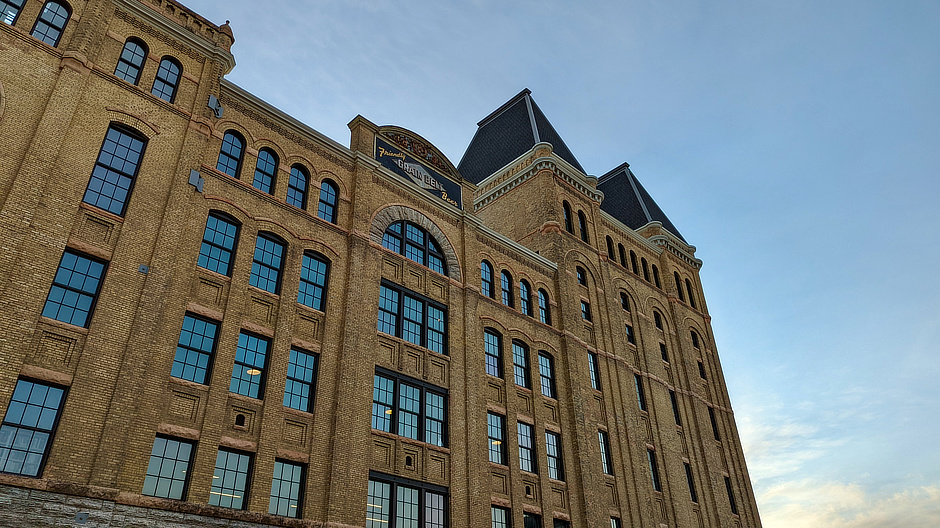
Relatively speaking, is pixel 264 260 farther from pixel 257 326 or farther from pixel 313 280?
pixel 257 326

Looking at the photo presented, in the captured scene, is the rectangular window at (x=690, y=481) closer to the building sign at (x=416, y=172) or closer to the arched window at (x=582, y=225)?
the arched window at (x=582, y=225)

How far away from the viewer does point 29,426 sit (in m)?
14.0

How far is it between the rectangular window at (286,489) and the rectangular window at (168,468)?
8.09 ft

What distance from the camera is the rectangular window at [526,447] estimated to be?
26000 mm

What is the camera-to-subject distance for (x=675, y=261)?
44.8 m

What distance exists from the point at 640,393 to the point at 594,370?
4382 millimetres

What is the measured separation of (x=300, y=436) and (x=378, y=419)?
309 centimetres

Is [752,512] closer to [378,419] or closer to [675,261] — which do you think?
[675,261]

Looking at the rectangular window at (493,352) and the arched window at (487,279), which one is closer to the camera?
the rectangular window at (493,352)

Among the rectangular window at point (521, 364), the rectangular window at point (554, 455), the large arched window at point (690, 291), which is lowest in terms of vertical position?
the rectangular window at point (554, 455)

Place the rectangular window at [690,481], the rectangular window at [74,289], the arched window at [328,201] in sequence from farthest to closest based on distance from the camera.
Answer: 1. the rectangular window at [690,481]
2. the arched window at [328,201]
3. the rectangular window at [74,289]

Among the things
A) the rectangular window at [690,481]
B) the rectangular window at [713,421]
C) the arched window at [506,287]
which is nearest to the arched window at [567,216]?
the arched window at [506,287]

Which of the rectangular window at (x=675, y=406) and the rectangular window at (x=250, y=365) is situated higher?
the rectangular window at (x=675, y=406)

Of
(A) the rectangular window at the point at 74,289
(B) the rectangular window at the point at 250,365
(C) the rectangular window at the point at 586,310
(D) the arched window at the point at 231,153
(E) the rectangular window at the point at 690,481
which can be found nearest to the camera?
(A) the rectangular window at the point at 74,289
